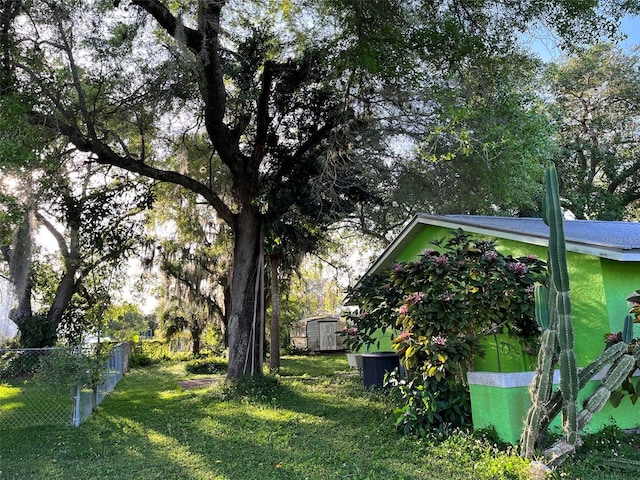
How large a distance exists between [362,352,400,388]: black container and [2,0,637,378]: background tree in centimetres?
243

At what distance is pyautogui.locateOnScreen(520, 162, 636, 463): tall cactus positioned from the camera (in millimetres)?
3631

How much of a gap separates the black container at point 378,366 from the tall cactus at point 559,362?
17.6 ft

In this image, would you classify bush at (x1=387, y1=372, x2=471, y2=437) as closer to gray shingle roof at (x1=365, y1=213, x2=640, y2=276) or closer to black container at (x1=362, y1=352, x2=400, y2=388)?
gray shingle roof at (x1=365, y1=213, x2=640, y2=276)

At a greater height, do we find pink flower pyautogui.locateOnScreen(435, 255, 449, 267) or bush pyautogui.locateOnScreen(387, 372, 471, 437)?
pink flower pyautogui.locateOnScreen(435, 255, 449, 267)

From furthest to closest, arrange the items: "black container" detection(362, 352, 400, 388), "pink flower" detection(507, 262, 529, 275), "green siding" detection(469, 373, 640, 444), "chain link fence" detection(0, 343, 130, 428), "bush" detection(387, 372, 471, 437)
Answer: "black container" detection(362, 352, 400, 388) → "chain link fence" detection(0, 343, 130, 428) → "pink flower" detection(507, 262, 529, 275) → "bush" detection(387, 372, 471, 437) → "green siding" detection(469, 373, 640, 444)

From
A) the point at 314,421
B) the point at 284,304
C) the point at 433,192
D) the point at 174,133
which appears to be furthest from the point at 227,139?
the point at 284,304

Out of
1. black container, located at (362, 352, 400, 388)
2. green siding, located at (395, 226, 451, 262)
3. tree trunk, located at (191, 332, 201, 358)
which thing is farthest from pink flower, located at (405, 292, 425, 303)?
tree trunk, located at (191, 332, 201, 358)

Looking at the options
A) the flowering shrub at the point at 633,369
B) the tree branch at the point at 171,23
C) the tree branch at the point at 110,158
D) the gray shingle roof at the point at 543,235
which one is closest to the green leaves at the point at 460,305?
the gray shingle roof at the point at 543,235

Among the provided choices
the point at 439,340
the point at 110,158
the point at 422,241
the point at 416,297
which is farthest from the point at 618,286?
the point at 110,158

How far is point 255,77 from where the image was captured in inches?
397

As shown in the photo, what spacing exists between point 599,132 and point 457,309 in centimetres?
1526

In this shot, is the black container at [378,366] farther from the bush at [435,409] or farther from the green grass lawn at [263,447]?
the bush at [435,409]

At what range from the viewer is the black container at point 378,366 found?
9.30 metres

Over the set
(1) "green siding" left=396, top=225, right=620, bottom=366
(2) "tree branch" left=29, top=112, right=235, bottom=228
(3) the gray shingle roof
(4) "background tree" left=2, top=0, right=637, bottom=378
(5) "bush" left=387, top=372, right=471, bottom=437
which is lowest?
(5) "bush" left=387, top=372, right=471, bottom=437
